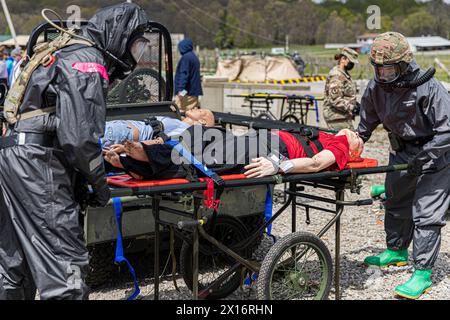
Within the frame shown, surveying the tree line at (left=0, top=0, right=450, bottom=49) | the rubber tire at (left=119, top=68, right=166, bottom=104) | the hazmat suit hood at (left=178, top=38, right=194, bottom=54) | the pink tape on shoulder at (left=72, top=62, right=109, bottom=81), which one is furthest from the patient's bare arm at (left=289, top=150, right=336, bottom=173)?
the tree line at (left=0, top=0, right=450, bottom=49)

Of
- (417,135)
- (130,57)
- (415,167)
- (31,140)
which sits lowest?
(415,167)

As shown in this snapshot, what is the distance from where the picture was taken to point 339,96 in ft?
28.5

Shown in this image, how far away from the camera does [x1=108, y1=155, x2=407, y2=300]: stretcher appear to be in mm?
4211

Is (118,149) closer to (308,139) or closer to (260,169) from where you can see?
(260,169)

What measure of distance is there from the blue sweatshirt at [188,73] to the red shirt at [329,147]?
6396mm

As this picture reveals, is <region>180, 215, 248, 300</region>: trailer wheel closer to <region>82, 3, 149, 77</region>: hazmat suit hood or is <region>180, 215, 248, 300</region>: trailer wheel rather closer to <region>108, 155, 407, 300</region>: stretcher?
<region>108, 155, 407, 300</region>: stretcher

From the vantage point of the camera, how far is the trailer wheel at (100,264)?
502cm

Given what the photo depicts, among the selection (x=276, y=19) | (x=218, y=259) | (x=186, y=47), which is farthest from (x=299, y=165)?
(x=276, y=19)

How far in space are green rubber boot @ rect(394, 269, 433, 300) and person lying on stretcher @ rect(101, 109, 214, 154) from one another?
6.97ft

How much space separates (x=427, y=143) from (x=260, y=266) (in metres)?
1.76

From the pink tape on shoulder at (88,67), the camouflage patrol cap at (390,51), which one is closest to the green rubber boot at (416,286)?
the camouflage patrol cap at (390,51)

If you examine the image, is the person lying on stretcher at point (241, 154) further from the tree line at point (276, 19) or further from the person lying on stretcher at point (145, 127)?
the tree line at point (276, 19)

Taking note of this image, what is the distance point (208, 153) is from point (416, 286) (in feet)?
6.61
